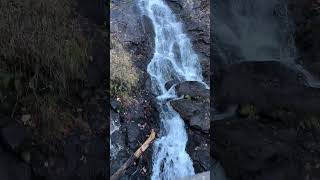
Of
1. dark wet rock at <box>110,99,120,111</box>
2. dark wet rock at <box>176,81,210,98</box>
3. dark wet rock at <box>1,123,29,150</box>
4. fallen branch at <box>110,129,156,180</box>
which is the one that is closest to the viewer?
dark wet rock at <box>1,123,29,150</box>

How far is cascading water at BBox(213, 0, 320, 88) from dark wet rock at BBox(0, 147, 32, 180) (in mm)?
3382

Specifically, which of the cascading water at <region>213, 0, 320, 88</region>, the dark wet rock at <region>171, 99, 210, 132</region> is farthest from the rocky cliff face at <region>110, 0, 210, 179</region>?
the cascading water at <region>213, 0, 320, 88</region>

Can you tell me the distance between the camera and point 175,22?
6938mm

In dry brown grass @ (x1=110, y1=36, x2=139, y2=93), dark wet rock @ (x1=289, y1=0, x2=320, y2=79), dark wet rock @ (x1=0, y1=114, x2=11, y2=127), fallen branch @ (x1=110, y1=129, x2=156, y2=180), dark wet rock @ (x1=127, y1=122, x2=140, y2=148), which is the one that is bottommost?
fallen branch @ (x1=110, y1=129, x2=156, y2=180)

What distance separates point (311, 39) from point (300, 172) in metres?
2.58

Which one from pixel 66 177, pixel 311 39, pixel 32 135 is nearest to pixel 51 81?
pixel 32 135

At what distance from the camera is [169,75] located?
6.12m

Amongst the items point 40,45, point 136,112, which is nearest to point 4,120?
point 40,45

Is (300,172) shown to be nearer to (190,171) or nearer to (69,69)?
(190,171)

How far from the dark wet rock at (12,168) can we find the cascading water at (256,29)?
3382mm

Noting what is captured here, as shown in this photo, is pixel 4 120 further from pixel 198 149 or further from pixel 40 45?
pixel 198 149

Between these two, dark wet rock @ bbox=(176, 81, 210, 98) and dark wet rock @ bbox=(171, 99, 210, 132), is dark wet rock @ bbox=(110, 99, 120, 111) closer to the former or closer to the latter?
dark wet rock @ bbox=(171, 99, 210, 132)

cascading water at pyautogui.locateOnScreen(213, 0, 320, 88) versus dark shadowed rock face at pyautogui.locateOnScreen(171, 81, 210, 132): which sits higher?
cascading water at pyautogui.locateOnScreen(213, 0, 320, 88)

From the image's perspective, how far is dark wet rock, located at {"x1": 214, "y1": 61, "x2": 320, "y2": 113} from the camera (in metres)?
4.90
